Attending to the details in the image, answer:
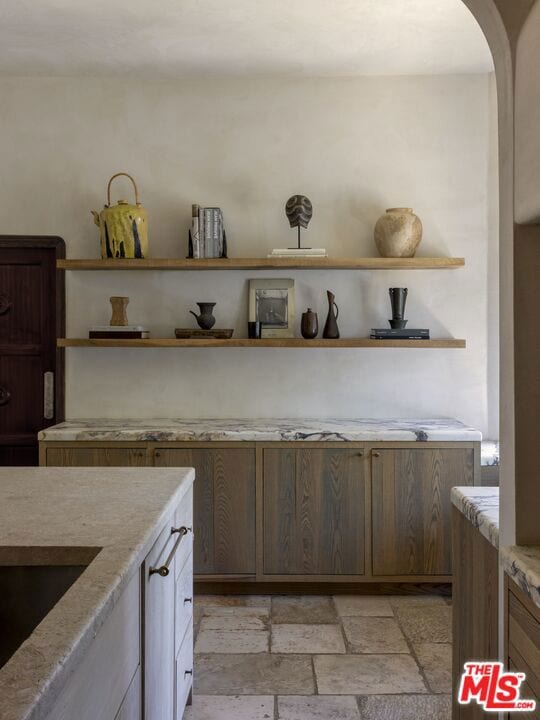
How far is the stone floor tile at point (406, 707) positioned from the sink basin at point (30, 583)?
4.70ft

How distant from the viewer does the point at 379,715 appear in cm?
241

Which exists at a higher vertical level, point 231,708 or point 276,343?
point 276,343

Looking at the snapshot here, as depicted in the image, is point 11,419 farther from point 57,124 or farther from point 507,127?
point 507,127

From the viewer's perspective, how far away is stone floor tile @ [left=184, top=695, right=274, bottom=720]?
2.40 metres

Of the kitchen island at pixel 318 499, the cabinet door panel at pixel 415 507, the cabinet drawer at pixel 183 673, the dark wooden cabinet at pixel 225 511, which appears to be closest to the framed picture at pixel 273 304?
the kitchen island at pixel 318 499

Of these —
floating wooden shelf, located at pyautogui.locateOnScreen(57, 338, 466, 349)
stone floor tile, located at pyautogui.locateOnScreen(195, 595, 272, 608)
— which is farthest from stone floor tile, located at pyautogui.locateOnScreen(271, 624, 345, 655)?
floating wooden shelf, located at pyautogui.locateOnScreen(57, 338, 466, 349)

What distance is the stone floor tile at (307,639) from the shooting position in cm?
295

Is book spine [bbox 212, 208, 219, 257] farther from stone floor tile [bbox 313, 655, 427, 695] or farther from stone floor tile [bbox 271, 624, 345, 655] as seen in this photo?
stone floor tile [bbox 313, 655, 427, 695]

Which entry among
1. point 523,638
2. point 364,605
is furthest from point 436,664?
point 523,638

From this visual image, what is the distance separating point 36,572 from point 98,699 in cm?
40

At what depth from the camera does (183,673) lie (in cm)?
224

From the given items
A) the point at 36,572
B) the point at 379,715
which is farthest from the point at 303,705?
the point at 36,572

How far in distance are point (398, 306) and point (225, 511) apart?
5.05 ft

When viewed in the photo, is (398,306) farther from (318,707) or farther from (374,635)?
(318,707)
